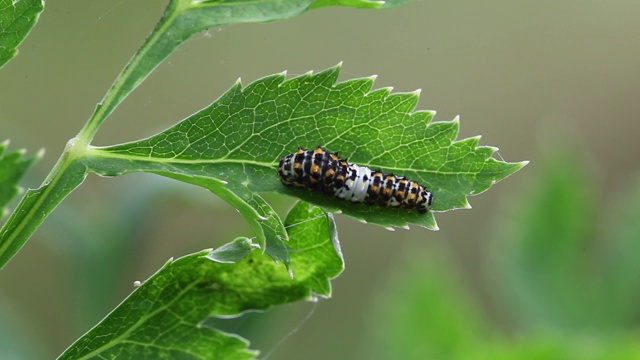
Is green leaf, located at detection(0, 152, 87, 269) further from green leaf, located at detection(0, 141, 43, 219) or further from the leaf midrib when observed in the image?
green leaf, located at detection(0, 141, 43, 219)

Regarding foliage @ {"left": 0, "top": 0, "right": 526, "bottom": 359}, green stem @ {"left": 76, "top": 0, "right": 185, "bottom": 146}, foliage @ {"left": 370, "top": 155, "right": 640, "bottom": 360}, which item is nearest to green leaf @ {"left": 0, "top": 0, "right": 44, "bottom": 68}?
foliage @ {"left": 0, "top": 0, "right": 526, "bottom": 359}

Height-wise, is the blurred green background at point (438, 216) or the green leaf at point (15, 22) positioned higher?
the green leaf at point (15, 22)

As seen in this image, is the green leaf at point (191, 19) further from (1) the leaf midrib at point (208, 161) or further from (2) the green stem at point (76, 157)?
(1) the leaf midrib at point (208, 161)

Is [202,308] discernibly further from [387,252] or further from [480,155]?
[387,252]

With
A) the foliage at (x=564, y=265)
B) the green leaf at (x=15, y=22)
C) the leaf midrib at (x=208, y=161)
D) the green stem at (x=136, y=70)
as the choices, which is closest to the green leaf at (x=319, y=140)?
the leaf midrib at (x=208, y=161)

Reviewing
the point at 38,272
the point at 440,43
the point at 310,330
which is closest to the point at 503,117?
the point at 440,43

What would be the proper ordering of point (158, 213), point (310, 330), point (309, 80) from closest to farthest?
1. point (309, 80)
2. point (158, 213)
3. point (310, 330)
